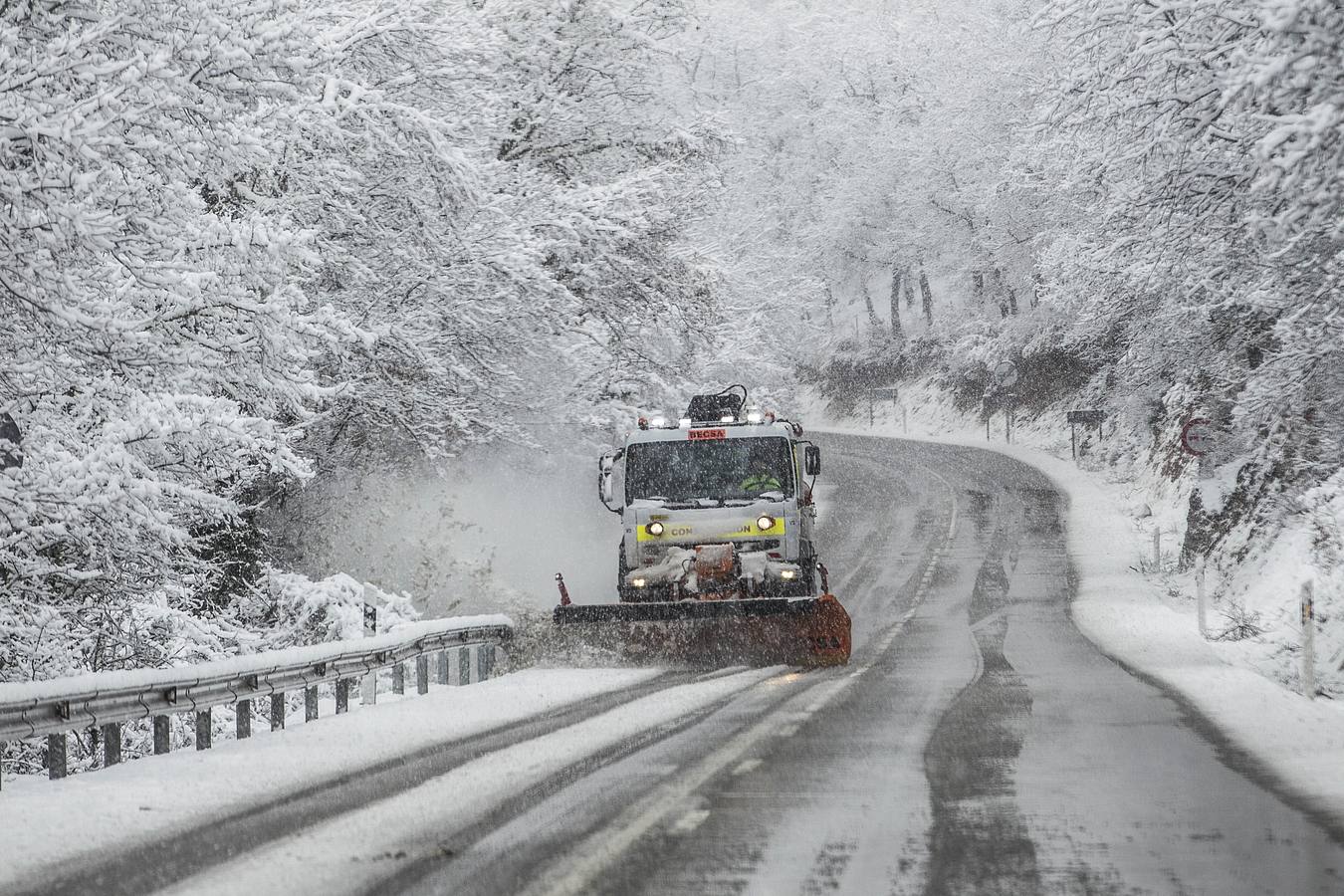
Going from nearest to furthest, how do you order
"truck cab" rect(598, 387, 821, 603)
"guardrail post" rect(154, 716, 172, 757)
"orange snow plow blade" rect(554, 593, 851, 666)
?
"guardrail post" rect(154, 716, 172, 757)
"orange snow plow blade" rect(554, 593, 851, 666)
"truck cab" rect(598, 387, 821, 603)

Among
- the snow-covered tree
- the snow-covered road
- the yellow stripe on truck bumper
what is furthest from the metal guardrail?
the yellow stripe on truck bumper

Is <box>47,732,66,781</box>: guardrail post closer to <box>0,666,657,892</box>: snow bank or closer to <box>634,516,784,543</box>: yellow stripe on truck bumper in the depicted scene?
<box>0,666,657,892</box>: snow bank

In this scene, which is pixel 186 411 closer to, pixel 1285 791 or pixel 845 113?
pixel 1285 791

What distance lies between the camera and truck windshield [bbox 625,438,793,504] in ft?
57.8

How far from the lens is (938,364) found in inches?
2640

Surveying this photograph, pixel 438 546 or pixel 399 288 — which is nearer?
pixel 399 288

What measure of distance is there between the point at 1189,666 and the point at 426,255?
1099cm

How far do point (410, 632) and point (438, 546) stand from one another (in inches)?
336

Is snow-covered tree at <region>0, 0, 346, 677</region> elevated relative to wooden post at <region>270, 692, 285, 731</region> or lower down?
elevated

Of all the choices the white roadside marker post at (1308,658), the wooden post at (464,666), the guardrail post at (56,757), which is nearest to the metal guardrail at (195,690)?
the guardrail post at (56,757)

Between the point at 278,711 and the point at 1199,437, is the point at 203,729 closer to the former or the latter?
the point at 278,711

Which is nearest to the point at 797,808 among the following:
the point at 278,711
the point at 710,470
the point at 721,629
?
the point at 278,711

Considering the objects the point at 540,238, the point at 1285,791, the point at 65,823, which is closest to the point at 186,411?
the point at 65,823

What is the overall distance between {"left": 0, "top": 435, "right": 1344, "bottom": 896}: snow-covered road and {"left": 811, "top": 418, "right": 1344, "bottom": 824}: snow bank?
0.96 feet
